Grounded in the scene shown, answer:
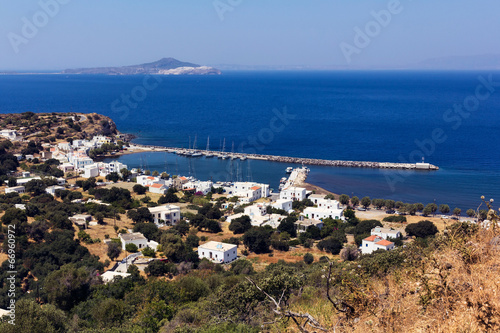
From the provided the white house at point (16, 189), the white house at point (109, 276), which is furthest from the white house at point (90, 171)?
the white house at point (109, 276)

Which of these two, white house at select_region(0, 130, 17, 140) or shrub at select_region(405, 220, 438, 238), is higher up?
white house at select_region(0, 130, 17, 140)

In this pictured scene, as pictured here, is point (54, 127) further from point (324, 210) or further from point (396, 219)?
point (396, 219)

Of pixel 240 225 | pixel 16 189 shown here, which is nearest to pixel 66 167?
pixel 16 189

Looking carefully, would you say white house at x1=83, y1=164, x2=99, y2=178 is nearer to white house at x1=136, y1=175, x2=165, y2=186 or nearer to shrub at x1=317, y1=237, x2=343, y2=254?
white house at x1=136, y1=175, x2=165, y2=186

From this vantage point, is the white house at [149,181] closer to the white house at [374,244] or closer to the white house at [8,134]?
the white house at [374,244]

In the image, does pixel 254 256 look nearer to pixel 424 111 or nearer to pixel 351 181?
pixel 351 181

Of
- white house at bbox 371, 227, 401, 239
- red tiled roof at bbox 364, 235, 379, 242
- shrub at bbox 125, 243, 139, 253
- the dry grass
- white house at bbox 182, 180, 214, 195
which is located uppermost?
the dry grass

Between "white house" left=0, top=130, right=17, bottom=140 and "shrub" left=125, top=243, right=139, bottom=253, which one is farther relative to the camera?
"white house" left=0, top=130, right=17, bottom=140

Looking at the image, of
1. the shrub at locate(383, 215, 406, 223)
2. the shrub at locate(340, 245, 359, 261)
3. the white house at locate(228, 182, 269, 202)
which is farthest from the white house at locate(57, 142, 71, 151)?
the shrub at locate(340, 245, 359, 261)
